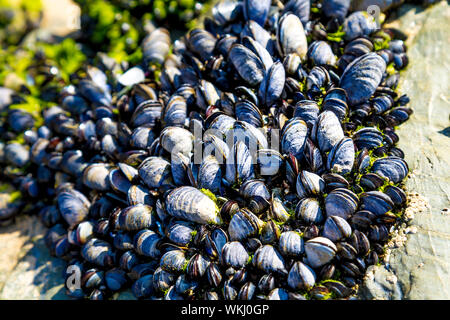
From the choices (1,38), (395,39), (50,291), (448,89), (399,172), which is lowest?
(50,291)

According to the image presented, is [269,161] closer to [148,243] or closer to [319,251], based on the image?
[319,251]

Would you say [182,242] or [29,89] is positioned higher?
[29,89]

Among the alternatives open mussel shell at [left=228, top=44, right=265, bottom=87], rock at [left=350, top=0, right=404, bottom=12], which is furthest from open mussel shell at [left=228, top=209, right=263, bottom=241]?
rock at [left=350, top=0, right=404, bottom=12]

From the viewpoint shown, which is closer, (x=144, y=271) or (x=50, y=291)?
(x=144, y=271)

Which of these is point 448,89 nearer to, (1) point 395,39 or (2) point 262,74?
(1) point 395,39

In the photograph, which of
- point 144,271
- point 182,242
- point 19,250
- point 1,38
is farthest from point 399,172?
point 1,38

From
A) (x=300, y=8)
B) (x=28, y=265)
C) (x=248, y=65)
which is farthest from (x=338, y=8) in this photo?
(x=28, y=265)

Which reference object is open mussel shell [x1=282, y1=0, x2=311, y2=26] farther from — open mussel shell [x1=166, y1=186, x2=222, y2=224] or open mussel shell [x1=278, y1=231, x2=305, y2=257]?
open mussel shell [x1=278, y1=231, x2=305, y2=257]
